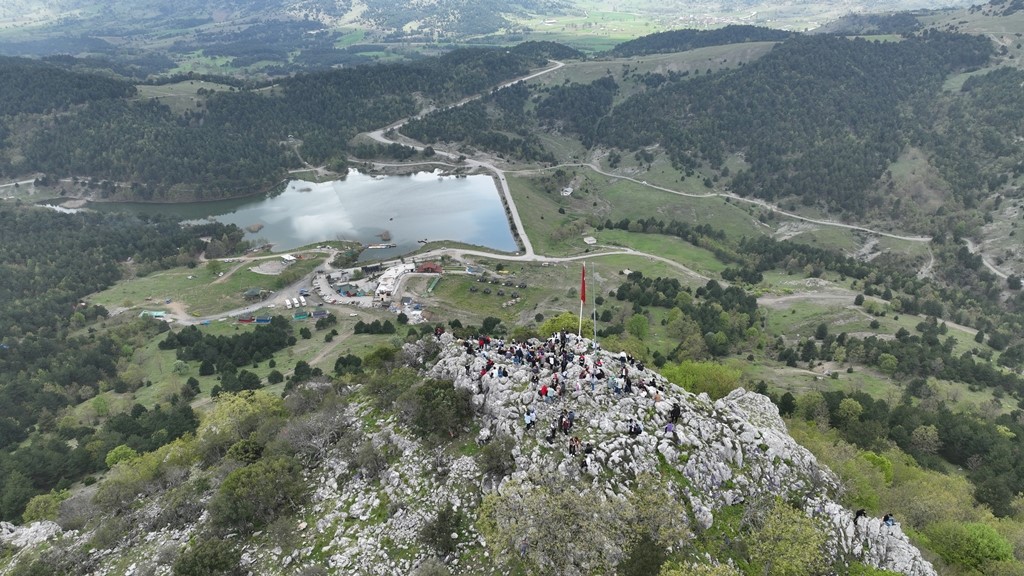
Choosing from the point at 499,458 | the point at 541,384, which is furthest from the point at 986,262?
the point at 499,458

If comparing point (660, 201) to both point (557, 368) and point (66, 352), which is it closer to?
point (557, 368)

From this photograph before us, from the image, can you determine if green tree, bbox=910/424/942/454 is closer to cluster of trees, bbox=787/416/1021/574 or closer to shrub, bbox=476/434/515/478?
cluster of trees, bbox=787/416/1021/574

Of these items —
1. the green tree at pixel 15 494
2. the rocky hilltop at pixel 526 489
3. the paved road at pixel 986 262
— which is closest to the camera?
the rocky hilltop at pixel 526 489

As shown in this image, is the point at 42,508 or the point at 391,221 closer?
the point at 42,508

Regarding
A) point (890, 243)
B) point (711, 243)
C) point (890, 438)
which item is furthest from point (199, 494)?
point (890, 243)

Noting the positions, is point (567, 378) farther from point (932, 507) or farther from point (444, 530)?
point (932, 507)

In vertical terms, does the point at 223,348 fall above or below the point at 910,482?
below

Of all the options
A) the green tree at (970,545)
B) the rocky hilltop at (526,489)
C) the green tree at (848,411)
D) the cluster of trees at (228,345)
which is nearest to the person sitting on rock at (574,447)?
the rocky hilltop at (526,489)

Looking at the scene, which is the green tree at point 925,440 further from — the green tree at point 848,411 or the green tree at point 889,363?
the green tree at point 889,363
